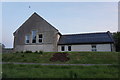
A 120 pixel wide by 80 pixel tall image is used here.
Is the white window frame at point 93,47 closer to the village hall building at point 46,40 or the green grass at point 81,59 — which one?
the village hall building at point 46,40

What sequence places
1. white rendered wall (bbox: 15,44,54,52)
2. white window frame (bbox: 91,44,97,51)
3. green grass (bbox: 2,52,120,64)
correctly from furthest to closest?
white rendered wall (bbox: 15,44,54,52)
white window frame (bbox: 91,44,97,51)
green grass (bbox: 2,52,120,64)

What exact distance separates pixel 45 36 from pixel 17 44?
6.31m

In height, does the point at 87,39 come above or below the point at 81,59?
above

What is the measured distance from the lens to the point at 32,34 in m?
29.6

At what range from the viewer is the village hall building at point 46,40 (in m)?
27.3

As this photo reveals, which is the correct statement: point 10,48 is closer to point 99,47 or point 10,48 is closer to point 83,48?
point 83,48

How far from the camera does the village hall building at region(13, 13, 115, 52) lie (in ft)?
89.7

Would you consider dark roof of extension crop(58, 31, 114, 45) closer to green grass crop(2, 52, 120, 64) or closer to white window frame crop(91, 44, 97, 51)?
white window frame crop(91, 44, 97, 51)

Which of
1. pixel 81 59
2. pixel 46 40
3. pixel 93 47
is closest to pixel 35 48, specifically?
pixel 46 40

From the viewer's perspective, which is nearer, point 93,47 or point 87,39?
point 93,47

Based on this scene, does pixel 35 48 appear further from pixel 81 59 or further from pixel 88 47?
pixel 81 59

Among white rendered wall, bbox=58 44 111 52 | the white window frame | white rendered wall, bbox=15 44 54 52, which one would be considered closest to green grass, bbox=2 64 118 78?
white rendered wall, bbox=58 44 111 52

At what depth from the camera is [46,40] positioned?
28375 mm

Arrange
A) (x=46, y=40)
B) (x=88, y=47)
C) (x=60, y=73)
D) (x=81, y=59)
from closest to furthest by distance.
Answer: (x=60, y=73)
(x=81, y=59)
(x=88, y=47)
(x=46, y=40)
